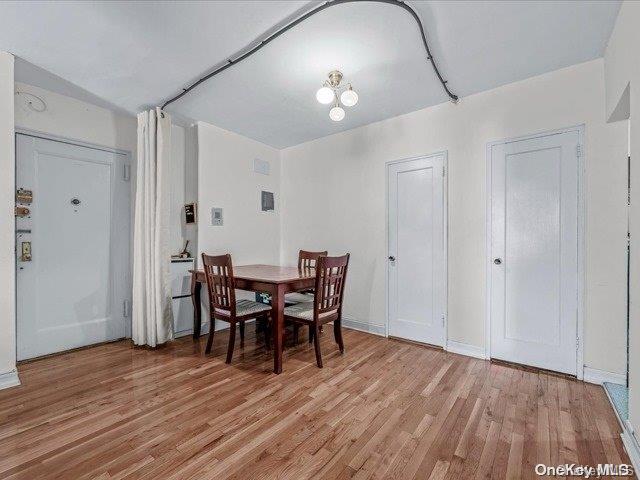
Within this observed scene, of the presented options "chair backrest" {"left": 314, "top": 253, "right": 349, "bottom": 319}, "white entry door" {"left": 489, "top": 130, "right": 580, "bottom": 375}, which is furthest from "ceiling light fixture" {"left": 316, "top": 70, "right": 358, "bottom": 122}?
"white entry door" {"left": 489, "top": 130, "right": 580, "bottom": 375}

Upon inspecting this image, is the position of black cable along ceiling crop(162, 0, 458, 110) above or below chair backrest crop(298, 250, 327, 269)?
above

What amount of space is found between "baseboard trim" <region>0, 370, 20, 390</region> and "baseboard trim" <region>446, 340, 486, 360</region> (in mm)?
3687

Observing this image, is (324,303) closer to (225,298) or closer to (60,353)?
(225,298)

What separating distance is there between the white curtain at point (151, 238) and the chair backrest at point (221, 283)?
642mm

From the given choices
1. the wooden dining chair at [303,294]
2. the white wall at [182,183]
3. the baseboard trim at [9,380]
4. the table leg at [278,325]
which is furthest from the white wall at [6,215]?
the wooden dining chair at [303,294]

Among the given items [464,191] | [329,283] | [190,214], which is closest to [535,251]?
[464,191]

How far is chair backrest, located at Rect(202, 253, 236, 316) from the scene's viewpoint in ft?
8.75

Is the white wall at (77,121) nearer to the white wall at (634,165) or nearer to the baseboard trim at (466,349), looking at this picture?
the baseboard trim at (466,349)

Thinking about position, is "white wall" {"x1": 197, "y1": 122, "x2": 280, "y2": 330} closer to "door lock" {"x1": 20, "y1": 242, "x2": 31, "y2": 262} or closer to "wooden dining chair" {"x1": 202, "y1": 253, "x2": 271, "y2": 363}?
"wooden dining chair" {"x1": 202, "y1": 253, "x2": 271, "y2": 363}

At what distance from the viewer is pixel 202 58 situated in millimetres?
2385

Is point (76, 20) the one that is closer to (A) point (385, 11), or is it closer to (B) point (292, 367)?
(A) point (385, 11)

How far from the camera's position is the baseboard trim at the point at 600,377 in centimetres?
223

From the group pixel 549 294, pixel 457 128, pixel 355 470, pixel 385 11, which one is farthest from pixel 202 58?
pixel 549 294

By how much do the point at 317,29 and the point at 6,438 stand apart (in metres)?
3.13
